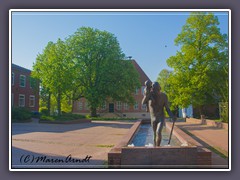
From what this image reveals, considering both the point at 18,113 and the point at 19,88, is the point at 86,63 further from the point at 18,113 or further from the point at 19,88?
the point at 18,113

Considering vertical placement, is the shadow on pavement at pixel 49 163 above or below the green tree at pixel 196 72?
below

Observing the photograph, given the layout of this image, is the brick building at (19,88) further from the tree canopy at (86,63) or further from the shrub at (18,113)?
the tree canopy at (86,63)

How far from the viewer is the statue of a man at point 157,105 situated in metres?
7.70

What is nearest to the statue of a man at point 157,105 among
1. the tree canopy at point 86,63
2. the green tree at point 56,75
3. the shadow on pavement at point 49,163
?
the shadow on pavement at point 49,163

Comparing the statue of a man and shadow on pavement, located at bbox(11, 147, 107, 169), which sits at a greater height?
the statue of a man

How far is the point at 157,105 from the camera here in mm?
7855

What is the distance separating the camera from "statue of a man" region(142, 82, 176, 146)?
7700 mm

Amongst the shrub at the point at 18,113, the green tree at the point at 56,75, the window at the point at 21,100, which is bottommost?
the shrub at the point at 18,113

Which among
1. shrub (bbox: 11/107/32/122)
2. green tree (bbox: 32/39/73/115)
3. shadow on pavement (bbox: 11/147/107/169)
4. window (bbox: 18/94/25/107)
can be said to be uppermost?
green tree (bbox: 32/39/73/115)

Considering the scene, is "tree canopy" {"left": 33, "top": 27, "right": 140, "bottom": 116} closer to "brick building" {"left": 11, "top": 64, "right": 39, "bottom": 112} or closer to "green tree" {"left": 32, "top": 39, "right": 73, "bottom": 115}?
"green tree" {"left": 32, "top": 39, "right": 73, "bottom": 115}

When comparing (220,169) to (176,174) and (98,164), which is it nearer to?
(176,174)

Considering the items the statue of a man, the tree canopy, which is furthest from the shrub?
the statue of a man
